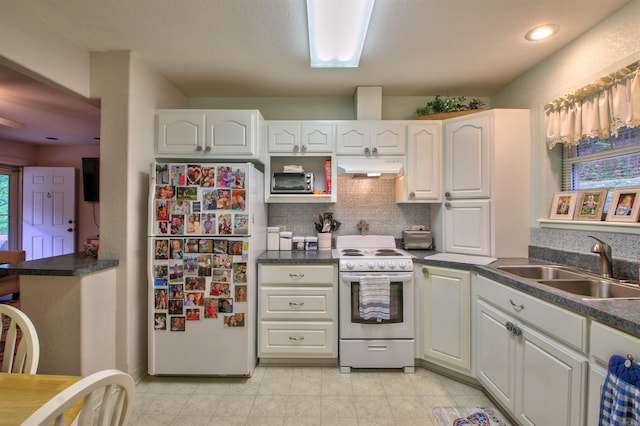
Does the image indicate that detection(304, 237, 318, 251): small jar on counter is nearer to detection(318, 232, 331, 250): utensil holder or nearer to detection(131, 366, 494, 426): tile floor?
detection(318, 232, 331, 250): utensil holder

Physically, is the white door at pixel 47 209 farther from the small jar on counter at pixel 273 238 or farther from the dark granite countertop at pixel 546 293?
the dark granite countertop at pixel 546 293

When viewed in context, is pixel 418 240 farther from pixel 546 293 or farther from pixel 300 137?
pixel 300 137

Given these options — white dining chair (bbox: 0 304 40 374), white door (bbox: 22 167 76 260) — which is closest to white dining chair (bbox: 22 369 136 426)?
white dining chair (bbox: 0 304 40 374)

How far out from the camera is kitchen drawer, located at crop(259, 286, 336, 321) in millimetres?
2311

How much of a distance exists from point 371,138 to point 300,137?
67 cm

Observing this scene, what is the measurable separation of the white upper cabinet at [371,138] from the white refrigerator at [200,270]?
0.99 m

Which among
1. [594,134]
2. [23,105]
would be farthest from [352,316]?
[23,105]

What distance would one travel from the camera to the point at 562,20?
1779 mm

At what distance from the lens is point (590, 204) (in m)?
1.92

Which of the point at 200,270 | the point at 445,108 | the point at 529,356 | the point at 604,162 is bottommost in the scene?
the point at 529,356

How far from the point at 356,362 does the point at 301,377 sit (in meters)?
0.46

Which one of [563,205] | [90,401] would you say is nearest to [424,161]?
[563,205]

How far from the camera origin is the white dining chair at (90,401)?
21.8 inches

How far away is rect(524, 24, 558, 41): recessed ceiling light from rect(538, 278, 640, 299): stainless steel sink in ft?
5.35
